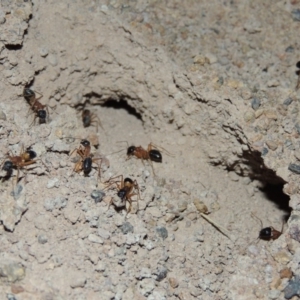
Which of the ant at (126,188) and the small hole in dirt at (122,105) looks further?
the small hole in dirt at (122,105)

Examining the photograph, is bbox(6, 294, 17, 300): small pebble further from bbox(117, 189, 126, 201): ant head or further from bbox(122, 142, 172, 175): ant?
bbox(122, 142, 172, 175): ant

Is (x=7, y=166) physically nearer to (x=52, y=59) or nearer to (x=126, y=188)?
(x=126, y=188)

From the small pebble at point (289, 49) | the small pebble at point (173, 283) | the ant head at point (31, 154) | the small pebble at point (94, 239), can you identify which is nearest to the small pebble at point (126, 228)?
the small pebble at point (94, 239)

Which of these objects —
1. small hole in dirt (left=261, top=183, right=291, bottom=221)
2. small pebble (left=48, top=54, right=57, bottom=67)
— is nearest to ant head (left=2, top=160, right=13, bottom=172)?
small pebble (left=48, top=54, right=57, bottom=67)

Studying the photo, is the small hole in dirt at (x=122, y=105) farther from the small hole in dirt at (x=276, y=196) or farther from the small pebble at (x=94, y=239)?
the small pebble at (x=94, y=239)

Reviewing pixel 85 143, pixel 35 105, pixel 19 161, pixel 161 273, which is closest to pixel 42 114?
pixel 35 105

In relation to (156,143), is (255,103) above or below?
above
